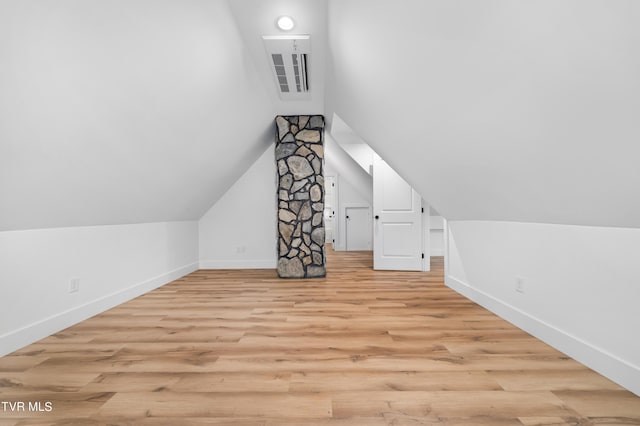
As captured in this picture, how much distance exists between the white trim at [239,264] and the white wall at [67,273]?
1.20m

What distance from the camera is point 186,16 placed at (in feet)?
6.84

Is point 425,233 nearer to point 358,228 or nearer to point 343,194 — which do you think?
point 358,228

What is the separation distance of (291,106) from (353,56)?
1.85 m

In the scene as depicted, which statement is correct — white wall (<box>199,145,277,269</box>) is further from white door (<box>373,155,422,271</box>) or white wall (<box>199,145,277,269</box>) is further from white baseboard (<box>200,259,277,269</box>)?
white door (<box>373,155,422,271</box>)

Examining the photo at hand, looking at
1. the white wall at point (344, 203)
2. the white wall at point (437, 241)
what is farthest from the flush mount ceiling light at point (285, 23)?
the white wall at point (344, 203)

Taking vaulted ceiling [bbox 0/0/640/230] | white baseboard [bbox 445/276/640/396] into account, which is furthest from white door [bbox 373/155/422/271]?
white baseboard [bbox 445/276/640/396]

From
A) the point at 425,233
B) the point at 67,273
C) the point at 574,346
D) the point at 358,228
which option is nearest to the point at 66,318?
the point at 67,273

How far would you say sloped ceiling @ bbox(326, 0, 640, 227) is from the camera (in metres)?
0.97

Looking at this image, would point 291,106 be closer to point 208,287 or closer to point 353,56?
point 353,56

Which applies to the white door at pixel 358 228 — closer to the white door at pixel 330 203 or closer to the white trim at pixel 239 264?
the white door at pixel 330 203

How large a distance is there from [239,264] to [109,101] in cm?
353

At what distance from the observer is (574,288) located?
181cm

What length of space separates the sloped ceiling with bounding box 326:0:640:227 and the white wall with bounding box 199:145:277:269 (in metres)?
2.91

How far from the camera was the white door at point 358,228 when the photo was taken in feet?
24.6
